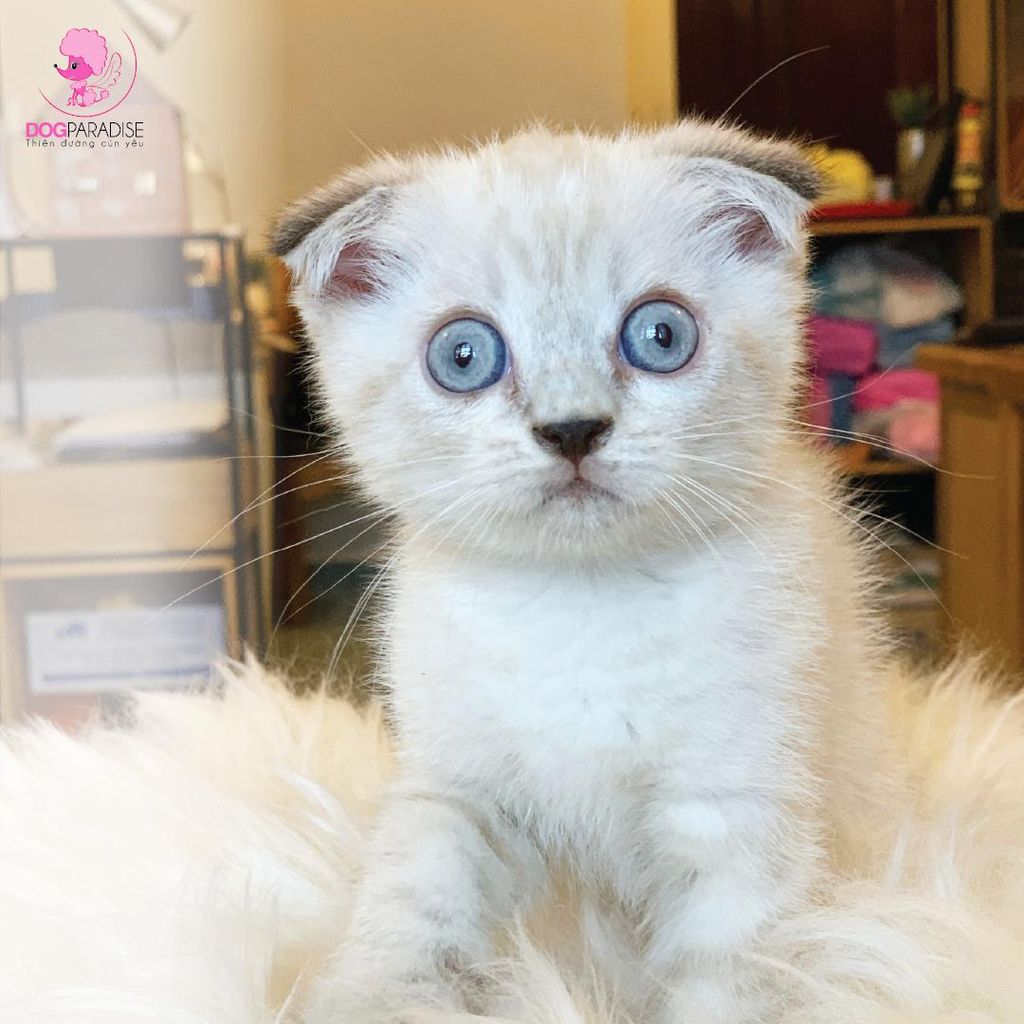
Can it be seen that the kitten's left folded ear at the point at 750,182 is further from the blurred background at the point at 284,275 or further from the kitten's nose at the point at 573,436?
the blurred background at the point at 284,275

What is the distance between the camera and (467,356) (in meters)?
0.58

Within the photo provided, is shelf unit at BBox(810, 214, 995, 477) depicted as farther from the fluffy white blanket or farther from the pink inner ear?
the pink inner ear

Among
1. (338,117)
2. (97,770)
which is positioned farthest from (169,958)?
(338,117)

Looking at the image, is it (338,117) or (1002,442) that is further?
(1002,442)

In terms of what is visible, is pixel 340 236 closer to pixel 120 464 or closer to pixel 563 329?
pixel 563 329

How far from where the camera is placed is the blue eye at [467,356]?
57 cm

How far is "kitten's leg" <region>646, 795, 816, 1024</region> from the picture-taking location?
568 mm

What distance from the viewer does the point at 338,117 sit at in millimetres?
958

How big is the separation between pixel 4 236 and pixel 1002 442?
100 cm

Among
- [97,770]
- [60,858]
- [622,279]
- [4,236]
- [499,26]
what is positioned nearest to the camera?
[622,279]

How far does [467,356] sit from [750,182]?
0.17m

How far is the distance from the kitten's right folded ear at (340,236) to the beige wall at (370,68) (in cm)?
32

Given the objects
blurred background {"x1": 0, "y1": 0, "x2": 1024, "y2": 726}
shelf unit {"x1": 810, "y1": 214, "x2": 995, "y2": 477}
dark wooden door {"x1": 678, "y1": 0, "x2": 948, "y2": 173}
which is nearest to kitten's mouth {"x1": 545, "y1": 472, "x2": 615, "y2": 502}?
blurred background {"x1": 0, "y1": 0, "x2": 1024, "y2": 726}

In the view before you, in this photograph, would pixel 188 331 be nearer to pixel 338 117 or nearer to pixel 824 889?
pixel 338 117
